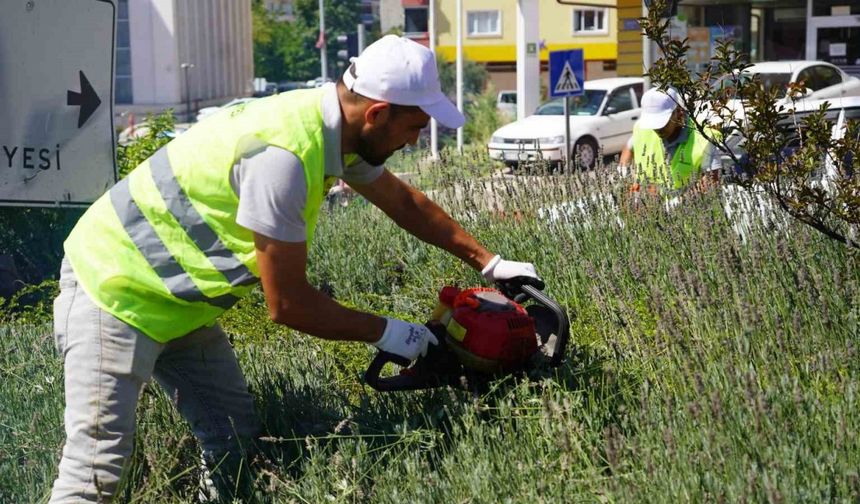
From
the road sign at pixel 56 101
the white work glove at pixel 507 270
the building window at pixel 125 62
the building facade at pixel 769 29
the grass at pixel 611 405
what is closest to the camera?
the grass at pixel 611 405


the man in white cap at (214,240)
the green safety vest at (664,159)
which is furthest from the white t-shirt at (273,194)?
the green safety vest at (664,159)

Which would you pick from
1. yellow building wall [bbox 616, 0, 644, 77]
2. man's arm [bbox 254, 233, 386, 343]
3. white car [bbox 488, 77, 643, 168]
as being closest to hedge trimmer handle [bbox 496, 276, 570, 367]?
man's arm [bbox 254, 233, 386, 343]

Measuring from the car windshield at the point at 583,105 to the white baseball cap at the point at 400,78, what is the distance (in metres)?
18.4

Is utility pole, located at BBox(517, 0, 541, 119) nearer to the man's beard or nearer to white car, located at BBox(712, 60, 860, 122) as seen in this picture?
white car, located at BBox(712, 60, 860, 122)

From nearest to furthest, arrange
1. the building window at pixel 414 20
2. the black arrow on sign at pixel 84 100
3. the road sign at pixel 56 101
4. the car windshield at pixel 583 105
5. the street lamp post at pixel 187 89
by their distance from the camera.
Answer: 1. the road sign at pixel 56 101
2. the black arrow on sign at pixel 84 100
3. the car windshield at pixel 583 105
4. the street lamp post at pixel 187 89
5. the building window at pixel 414 20

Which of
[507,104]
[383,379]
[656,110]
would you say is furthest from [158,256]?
[507,104]

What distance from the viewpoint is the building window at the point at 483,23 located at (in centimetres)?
5356

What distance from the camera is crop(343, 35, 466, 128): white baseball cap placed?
3.32 metres

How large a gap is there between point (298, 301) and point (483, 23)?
51.7 m

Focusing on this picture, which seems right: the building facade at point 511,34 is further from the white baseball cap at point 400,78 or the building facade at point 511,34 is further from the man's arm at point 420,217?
the white baseball cap at point 400,78

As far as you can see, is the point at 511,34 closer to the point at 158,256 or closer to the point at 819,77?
the point at 819,77

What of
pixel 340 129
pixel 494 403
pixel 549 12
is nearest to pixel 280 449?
pixel 494 403

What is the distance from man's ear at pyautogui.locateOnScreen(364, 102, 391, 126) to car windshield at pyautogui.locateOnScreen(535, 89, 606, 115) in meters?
18.5

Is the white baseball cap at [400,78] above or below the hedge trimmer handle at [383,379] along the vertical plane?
above
